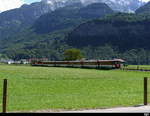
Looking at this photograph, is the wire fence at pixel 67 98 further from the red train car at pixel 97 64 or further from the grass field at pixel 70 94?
the red train car at pixel 97 64

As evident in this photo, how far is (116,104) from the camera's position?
50.9 ft

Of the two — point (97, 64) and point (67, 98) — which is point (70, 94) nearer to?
point (67, 98)

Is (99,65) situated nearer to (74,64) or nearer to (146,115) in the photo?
(74,64)

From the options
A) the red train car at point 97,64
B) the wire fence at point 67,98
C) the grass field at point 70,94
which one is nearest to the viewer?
the wire fence at point 67,98

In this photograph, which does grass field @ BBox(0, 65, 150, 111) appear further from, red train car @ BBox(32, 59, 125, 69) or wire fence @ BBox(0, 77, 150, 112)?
red train car @ BBox(32, 59, 125, 69)

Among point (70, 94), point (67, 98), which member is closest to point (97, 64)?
point (70, 94)

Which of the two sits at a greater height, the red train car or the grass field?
the grass field

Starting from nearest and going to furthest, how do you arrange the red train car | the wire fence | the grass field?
the wire fence → the grass field → the red train car

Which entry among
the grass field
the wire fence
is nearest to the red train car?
the grass field

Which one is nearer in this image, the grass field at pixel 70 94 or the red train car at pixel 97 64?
the grass field at pixel 70 94

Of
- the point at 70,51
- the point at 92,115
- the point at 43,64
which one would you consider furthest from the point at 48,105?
the point at 70,51

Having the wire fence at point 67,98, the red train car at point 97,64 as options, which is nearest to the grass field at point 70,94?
the wire fence at point 67,98

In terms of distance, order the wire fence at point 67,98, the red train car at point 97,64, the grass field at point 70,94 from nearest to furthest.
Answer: the wire fence at point 67,98
the grass field at point 70,94
the red train car at point 97,64

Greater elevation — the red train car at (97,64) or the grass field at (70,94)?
the grass field at (70,94)
